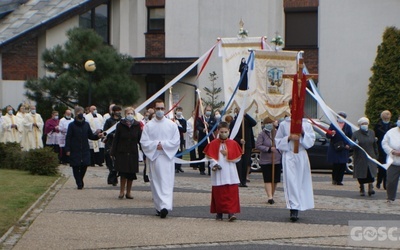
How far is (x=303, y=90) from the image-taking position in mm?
16719

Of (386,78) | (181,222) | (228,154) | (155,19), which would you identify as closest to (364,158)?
(228,154)

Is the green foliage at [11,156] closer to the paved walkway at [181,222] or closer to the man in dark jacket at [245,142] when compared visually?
the paved walkway at [181,222]

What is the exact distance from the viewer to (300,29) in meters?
42.4

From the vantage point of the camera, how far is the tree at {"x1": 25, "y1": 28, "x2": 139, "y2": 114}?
36.6 metres

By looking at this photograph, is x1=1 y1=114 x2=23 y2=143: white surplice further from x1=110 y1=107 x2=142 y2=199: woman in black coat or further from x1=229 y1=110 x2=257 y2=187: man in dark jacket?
x1=110 y1=107 x2=142 y2=199: woman in black coat

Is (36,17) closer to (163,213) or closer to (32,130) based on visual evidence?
(32,130)

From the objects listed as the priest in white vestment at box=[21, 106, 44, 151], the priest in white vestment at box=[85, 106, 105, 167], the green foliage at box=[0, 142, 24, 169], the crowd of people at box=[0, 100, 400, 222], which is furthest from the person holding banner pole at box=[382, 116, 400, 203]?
the priest in white vestment at box=[21, 106, 44, 151]

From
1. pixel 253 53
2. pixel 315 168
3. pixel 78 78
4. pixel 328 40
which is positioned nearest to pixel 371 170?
pixel 253 53

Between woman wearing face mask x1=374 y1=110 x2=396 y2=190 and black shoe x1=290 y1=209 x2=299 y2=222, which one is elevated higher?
woman wearing face mask x1=374 y1=110 x2=396 y2=190

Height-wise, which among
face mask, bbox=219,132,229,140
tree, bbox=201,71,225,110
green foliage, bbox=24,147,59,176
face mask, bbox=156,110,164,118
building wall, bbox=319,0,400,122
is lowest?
green foliage, bbox=24,147,59,176

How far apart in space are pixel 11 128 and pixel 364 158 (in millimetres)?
14645

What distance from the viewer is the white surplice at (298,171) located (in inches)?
641

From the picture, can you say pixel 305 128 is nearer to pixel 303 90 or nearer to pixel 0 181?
pixel 303 90

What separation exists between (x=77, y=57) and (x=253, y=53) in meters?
13.8
